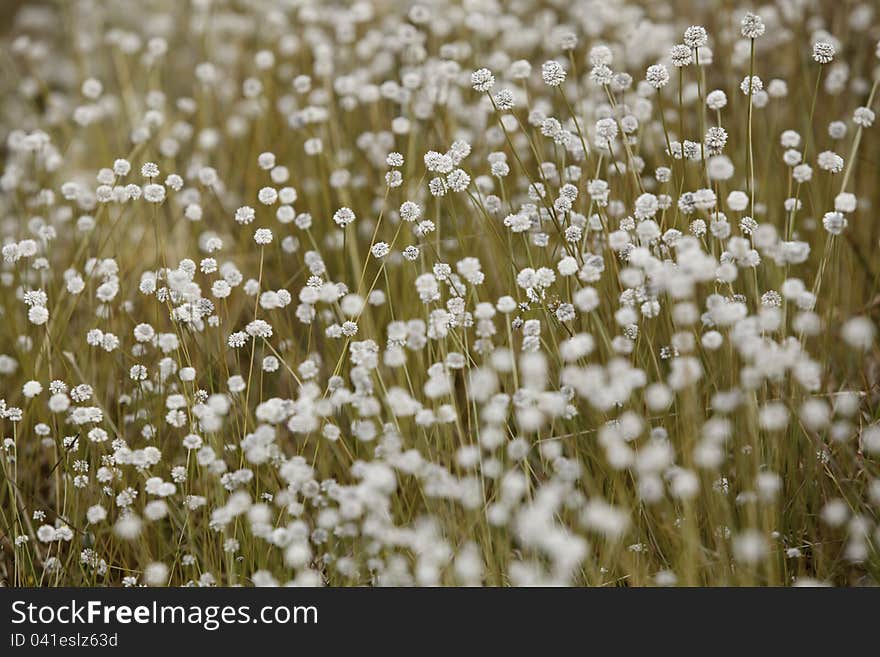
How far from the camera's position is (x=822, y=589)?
5.46ft

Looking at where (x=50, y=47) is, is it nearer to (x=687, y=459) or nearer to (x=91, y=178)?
(x=91, y=178)

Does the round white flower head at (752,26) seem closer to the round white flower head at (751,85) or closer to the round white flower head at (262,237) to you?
the round white flower head at (751,85)

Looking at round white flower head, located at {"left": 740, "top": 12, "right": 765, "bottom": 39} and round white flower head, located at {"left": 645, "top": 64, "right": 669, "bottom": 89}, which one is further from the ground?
round white flower head, located at {"left": 740, "top": 12, "right": 765, "bottom": 39}

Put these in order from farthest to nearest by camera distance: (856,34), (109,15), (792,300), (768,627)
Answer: (109,15) → (856,34) → (792,300) → (768,627)

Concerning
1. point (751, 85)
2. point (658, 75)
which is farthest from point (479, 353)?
point (751, 85)

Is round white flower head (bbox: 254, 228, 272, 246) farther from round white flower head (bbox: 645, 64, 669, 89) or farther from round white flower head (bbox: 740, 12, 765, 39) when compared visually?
round white flower head (bbox: 740, 12, 765, 39)

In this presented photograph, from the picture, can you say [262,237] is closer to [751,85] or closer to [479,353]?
[479,353]

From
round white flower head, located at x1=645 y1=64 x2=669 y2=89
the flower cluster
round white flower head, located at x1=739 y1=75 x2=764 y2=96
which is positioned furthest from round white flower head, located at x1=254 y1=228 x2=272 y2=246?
round white flower head, located at x1=739 y1=75 x2=764 y2=96

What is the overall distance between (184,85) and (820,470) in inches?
139

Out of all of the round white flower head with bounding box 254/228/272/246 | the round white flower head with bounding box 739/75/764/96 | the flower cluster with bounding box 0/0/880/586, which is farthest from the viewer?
the round white flower head with bounding box 254/228/272/246

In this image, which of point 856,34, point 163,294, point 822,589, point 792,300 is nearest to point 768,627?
point 822,589

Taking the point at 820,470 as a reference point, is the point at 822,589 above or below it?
below

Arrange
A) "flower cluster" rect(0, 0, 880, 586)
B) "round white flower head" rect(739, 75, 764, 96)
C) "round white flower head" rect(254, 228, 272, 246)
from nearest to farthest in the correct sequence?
1. "flower cluster" rect(0, 0, 880, 586)
2. "round white flower head" rect(739, 75, 764, 96)
3. "round white flower head" rect(254, 228, 272, 246)

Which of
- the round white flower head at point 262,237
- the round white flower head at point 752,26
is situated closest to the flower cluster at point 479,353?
the round white flower head at point 752,26
